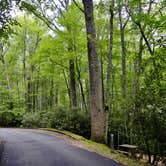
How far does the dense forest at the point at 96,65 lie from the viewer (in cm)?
898

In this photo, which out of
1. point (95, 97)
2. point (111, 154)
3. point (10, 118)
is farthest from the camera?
point (10, 118)

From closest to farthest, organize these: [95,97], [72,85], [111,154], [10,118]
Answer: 1. [111,154]
2. [95,97]
3. [72,85]
4. [10,118]

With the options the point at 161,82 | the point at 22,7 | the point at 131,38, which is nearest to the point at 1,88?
the point at 131,38

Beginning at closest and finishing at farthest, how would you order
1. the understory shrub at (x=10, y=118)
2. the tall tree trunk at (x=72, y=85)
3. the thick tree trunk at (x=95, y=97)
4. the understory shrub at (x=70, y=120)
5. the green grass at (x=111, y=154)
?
the green grass at (x=111, y=154), the thick tree trunk at (x=95, y=97), the understory shrub at (x=70, y=120), the tall tree trunk at (x=72, y=85), the understory shrub at (x=10, y=118)

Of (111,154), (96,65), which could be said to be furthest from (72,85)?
(111,154)

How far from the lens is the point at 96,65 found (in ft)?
45.3

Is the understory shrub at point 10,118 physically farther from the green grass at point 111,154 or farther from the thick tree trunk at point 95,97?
the thick tree trunk at point 95,97

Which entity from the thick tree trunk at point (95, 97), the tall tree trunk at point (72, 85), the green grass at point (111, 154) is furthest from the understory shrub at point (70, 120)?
the thick tree trunk at point (95, 97)

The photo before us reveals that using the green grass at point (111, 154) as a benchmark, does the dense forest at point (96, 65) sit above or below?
above

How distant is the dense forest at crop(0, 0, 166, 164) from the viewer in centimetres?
898

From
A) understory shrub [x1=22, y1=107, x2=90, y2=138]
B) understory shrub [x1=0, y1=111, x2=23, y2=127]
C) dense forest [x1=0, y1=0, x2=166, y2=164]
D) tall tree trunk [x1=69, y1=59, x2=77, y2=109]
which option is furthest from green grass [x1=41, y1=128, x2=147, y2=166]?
understory shrub [x1=0, y1=111, x2=23, y2=127]

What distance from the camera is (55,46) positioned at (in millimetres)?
20562

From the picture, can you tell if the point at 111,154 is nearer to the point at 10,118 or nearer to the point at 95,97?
the point at 95,97

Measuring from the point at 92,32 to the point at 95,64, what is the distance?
5.73 ft
